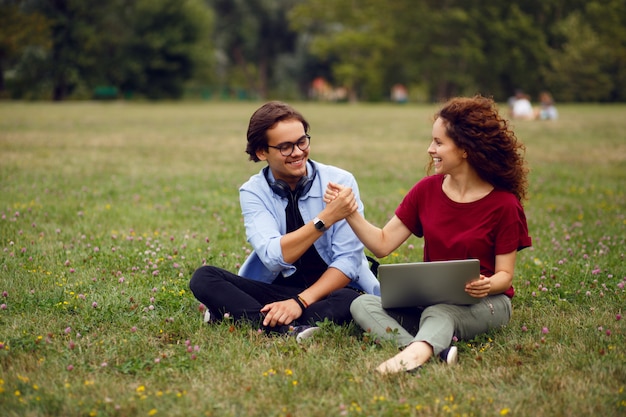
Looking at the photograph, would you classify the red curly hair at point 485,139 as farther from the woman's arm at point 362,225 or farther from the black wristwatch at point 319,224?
the black wristwatch at point 319,224

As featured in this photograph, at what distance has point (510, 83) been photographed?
70.4 m

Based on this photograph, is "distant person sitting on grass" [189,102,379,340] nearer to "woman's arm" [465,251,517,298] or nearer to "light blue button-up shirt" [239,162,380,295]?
"light blue button-up shirt" [239,162,380,295]

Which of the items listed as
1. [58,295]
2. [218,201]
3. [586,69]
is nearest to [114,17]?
[586,69]

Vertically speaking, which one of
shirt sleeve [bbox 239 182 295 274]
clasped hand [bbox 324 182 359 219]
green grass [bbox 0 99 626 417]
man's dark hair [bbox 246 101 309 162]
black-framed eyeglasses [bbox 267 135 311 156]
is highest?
man's dark hair [bbox 246 101 309 162]

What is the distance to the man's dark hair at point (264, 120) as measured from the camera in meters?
4.99

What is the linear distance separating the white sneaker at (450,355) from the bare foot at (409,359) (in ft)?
0.27

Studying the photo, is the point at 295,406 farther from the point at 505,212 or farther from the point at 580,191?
the point at 580,191

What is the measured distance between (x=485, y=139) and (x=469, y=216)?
0.53 m

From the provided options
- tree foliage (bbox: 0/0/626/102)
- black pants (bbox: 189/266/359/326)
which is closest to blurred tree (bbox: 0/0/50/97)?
tree foliage (bbox: 0/0/626/102)

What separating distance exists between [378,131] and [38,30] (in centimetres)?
4028

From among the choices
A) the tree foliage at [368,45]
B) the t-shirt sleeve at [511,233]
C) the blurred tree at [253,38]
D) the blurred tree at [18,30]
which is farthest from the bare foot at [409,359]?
the blurred tree at [253,38]

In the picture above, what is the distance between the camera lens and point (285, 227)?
5242 millimetres

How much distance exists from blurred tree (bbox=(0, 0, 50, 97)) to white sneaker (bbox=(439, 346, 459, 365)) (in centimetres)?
5533

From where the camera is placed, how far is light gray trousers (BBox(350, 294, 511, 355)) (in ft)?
14.3
